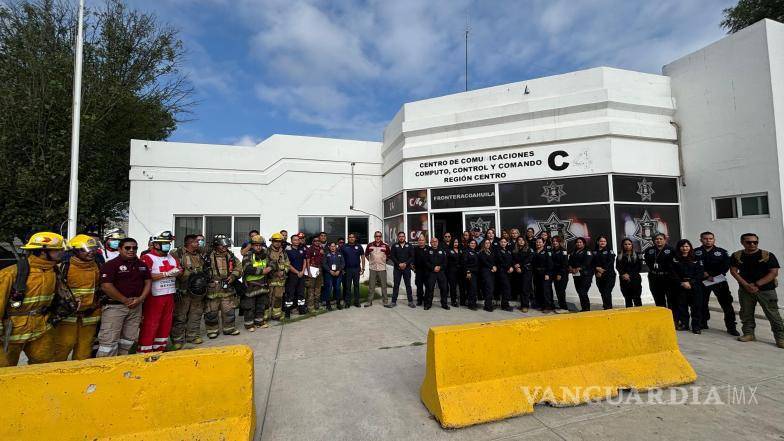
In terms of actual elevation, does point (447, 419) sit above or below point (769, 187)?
below

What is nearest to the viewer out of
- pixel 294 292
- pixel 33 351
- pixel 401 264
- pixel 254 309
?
pixel 33 351

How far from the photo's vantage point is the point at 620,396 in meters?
3.38

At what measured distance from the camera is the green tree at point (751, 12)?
14258mm

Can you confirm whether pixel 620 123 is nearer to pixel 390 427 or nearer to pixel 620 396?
pixel 620 396

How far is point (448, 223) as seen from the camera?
9.66 m

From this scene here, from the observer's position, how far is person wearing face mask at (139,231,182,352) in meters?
4.65

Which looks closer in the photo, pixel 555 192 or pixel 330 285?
pixel 330 285

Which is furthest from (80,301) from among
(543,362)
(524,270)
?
(524,270)

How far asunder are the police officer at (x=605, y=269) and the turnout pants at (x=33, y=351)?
27.7 ft

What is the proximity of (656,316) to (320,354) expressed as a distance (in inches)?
164

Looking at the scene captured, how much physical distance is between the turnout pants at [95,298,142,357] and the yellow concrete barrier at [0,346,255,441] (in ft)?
6.15

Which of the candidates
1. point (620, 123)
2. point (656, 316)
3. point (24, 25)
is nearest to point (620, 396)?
point (656, 316)

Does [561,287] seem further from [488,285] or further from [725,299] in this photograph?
[725,299]

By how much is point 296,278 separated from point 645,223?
8263 millimetres
